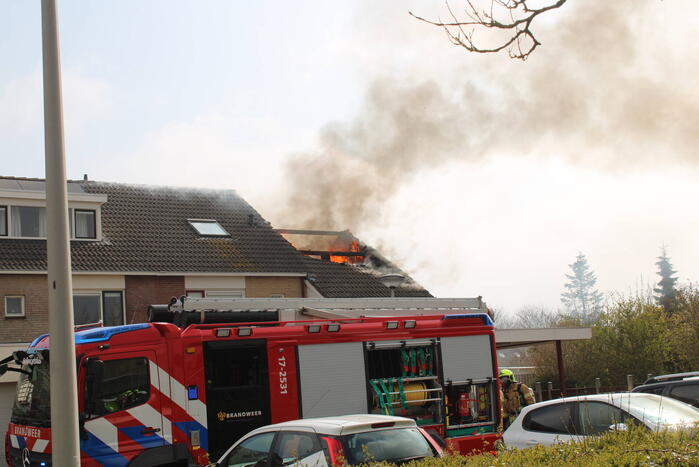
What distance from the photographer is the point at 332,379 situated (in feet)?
42.0

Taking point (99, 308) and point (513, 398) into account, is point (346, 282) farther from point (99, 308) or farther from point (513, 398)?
point (513, 398)

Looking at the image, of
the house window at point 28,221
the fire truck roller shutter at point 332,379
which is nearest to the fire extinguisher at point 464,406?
the fire truck roller shutter at point 332,379

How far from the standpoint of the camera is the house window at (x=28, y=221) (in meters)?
23.7

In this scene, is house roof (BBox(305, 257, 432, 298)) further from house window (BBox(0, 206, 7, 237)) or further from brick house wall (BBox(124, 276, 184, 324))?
house window (BBox(0, 206, 7, 237))

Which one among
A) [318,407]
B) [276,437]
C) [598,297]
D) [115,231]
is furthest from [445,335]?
[598,297]

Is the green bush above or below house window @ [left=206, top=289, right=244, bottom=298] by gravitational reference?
below

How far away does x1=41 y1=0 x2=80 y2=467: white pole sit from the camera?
22.0ft

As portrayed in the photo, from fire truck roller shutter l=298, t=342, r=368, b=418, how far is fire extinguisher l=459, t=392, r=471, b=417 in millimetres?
1754

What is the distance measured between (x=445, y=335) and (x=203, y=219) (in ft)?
51.0

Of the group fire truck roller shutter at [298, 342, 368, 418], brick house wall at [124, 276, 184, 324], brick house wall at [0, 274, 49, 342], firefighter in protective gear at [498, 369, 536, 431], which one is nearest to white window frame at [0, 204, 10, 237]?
brick house wall at [0, 274, 49, 342]

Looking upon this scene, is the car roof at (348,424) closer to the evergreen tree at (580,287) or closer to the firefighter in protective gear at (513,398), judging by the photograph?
the firefighter in protective gear at (513,398)

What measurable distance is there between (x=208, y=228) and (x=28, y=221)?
560 centimetres

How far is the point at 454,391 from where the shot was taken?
45.3 ft

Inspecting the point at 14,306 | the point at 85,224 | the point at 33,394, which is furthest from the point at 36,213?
the point at 33,394
